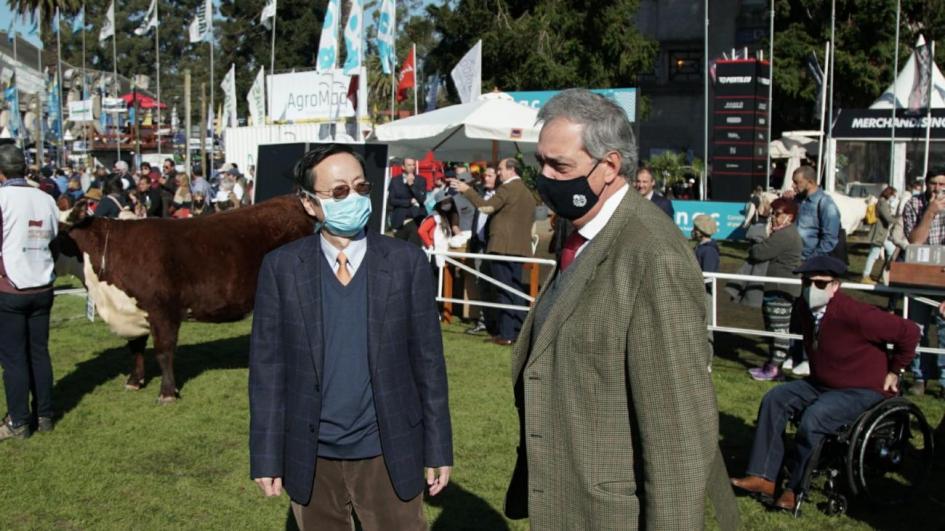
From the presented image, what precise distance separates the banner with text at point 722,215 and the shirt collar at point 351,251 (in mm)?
22361

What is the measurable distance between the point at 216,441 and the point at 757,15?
44545 mm

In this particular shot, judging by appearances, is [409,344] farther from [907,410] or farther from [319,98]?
[319,98]

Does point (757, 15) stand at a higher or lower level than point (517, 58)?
higher

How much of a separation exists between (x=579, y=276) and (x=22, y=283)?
5.50 meters

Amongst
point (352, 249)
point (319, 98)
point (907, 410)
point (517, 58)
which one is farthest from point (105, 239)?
point (517, 58)

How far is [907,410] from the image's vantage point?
5.82 meters

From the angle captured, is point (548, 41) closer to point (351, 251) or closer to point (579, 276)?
point (351, 251)

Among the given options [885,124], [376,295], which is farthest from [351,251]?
[885,124]

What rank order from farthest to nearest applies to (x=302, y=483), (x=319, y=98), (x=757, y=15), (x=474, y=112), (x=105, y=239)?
(x=757, y=15) < (x=319, y=98) < (x=474, y=112) < (x=105, y=239) < (x=302, y=483)

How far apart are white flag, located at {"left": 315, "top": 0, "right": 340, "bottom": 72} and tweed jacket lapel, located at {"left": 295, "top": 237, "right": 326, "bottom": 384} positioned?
612 inches

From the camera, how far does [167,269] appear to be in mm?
8492

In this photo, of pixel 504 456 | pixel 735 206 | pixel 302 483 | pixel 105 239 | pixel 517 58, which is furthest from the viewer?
pixel 517 58

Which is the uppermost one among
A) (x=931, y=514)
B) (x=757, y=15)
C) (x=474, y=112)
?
(x=757, y=15)

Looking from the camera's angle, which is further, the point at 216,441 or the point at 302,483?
the point at 216,441
